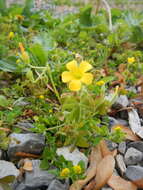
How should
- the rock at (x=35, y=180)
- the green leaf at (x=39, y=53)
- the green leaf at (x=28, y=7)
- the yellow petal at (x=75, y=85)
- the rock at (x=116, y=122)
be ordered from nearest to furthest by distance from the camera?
1. the yellow petal at (x=75, y=85)
2. the rock at (x=35, y=180)
3. the rock at (x=116, y=122)
4. the green leaf at (x=39, y=53)
5. the green leaf at (x=28, y=7)

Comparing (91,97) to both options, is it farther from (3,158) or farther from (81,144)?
(3,158)

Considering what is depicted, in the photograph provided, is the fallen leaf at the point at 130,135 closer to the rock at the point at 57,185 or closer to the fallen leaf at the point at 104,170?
the fallen leaf at the point at 104,170

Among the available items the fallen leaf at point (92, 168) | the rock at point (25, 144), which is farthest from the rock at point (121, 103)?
the rock at point (25, 144)

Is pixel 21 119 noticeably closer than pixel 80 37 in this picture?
Yes

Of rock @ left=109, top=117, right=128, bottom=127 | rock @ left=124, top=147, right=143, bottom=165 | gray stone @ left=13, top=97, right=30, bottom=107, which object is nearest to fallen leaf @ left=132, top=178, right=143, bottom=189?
rock @ left=124, top=147, right=143, bottom=165

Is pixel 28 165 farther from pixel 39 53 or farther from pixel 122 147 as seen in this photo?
pixel 39 53

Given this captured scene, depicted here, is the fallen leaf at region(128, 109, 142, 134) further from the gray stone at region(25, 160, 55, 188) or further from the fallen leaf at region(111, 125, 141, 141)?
the gray stone at region(25, 160, 55, 188)

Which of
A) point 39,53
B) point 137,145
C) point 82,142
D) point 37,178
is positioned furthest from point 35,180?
point 39,53

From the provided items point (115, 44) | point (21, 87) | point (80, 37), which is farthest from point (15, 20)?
point (21, 87)
